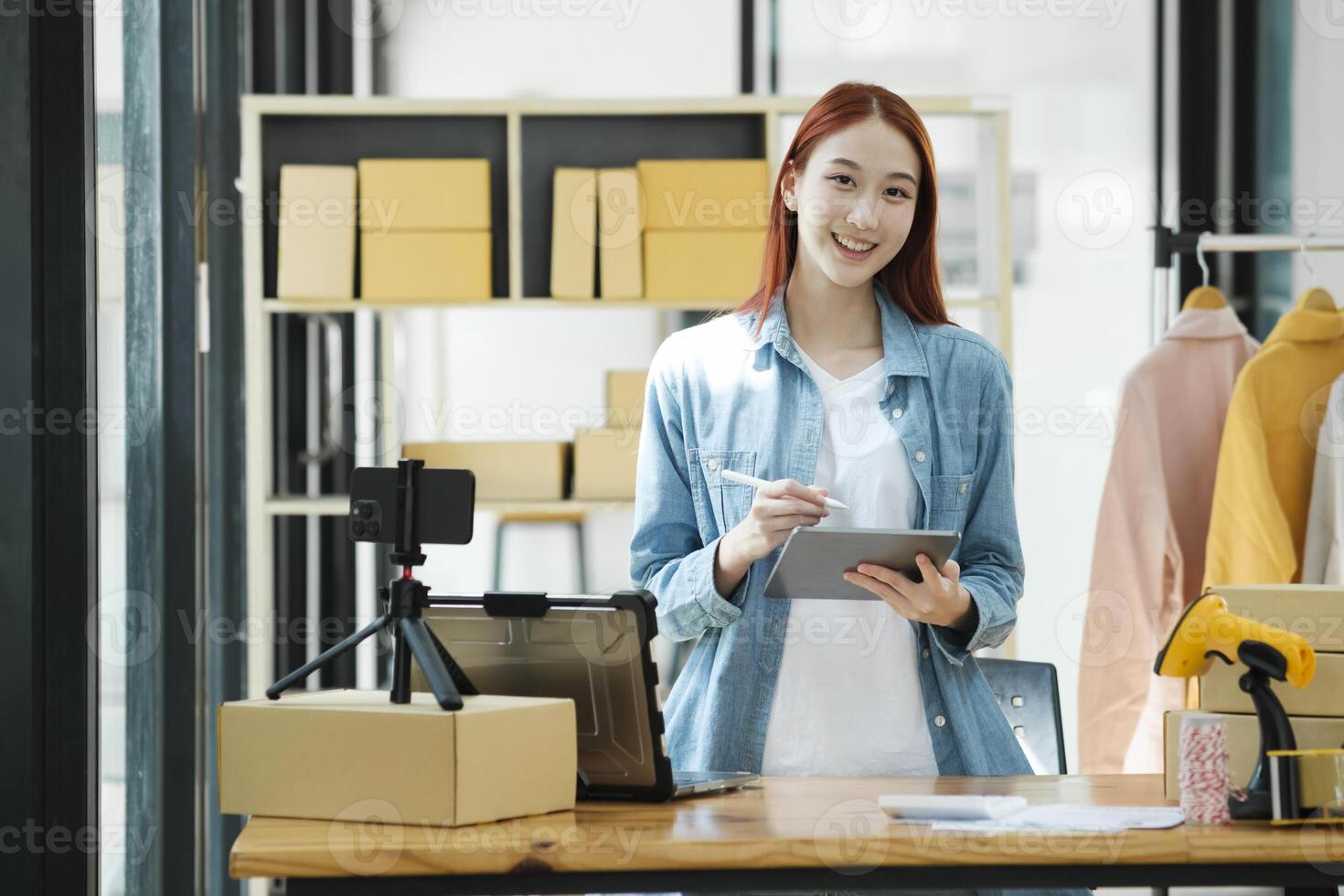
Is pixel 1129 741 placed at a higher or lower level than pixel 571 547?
lower

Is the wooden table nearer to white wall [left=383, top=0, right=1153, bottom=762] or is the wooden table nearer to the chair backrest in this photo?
the chair backrest

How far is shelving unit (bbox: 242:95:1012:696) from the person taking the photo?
3.46 m

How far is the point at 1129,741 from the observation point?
2965 mm

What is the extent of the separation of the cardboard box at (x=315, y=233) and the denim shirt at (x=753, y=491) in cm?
159

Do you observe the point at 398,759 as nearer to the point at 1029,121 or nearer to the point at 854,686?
the point at 854,686

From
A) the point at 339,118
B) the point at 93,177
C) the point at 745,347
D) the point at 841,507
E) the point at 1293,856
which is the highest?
the point at 339,118

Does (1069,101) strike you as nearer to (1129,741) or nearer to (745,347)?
(1129,741)

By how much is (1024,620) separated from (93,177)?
305cm

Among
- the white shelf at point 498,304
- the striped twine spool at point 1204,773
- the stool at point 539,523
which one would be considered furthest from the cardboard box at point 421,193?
the striped twine spool at point 1204,773

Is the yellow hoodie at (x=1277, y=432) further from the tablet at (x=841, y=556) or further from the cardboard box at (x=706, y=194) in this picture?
the tablet at (x=841, y=556)

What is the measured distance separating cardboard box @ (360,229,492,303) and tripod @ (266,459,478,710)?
191 cm

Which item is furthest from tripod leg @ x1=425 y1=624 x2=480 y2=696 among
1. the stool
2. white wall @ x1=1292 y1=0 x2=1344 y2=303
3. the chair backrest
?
white wall @ x1=1292 y1=0 x2=1344 y2=303

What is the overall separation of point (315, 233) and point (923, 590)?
84.2 inches

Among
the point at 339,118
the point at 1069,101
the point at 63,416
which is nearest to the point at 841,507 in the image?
the point at 63,416
